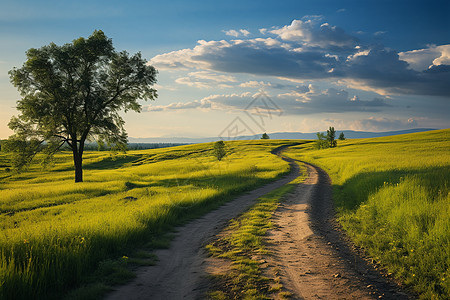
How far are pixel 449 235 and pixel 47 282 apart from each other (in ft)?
32.8

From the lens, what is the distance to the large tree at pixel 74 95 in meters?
26.4

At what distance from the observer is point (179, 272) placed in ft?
22.4

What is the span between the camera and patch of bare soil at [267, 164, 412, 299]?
557cm

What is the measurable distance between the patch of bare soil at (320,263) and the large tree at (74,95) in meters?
25.8

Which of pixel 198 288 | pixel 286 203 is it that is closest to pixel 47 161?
pixel 286 203

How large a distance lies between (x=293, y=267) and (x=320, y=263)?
0.85 metres

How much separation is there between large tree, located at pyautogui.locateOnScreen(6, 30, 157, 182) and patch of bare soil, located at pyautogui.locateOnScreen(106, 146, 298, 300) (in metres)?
23.4

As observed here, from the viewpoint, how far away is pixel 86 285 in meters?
6.06

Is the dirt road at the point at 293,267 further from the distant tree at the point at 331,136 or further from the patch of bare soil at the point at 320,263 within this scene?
the distant tree at the point at 331,136

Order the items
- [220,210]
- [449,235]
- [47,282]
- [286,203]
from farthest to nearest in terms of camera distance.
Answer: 1. [286,203]
2. [220,210]
3. [449,235]
4. [47,282]

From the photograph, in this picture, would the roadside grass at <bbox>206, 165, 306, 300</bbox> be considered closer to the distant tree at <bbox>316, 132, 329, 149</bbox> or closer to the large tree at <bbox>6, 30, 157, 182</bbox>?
the large tree at <bbox>6, 30, 157, 182</bbox>

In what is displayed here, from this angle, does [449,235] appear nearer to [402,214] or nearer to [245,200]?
[402,214]

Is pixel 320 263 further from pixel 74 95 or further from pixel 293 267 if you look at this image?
pixel 74 95

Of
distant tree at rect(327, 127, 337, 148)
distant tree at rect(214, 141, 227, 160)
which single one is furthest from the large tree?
distant tree at rect(327, 127, 337, 148)
